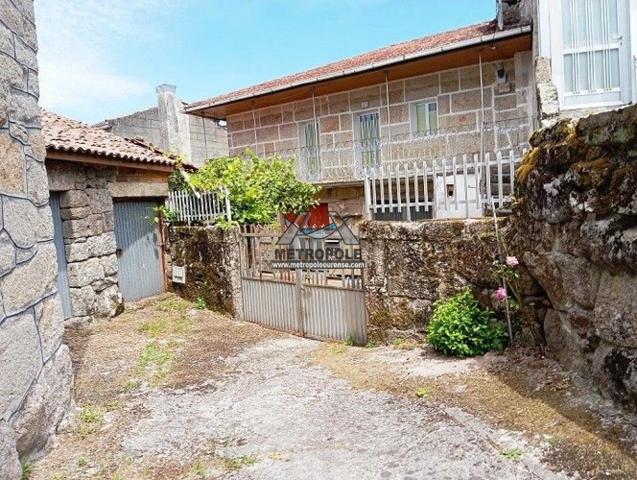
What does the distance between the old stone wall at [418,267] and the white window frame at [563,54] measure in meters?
4.23

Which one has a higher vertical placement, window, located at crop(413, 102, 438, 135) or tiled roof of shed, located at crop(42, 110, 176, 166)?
window, located at crop(413, 102, 438, 135)

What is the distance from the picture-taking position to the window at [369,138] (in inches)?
477

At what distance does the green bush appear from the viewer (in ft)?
16.0

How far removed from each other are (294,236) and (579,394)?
4.35 m

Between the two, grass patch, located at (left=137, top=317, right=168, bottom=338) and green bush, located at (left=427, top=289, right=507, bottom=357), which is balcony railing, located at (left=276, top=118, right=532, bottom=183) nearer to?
green bush, located at (left=427, top=289, right=507, bottom=357)

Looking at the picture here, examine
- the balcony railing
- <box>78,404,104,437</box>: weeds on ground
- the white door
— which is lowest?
<box>78,404,104,437</box>: weeds on ground

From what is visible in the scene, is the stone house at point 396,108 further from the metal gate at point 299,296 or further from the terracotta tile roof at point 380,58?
the metal gate at point 299,296

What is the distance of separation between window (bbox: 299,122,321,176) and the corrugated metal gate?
698cm

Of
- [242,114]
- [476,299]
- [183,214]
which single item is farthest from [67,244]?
[242,114]

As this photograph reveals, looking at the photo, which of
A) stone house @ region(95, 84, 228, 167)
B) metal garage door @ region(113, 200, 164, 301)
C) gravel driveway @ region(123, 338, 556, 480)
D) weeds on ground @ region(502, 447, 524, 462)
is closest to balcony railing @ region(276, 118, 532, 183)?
metal garage door @ region(113, 200, 164, 301)

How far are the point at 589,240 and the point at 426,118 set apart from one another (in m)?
8.60

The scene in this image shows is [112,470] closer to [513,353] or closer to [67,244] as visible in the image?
[513,353]

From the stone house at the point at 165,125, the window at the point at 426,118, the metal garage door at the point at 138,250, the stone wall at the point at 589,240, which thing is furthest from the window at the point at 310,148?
the stone wall at the point at 589,240

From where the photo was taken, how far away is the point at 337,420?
12.7ft
